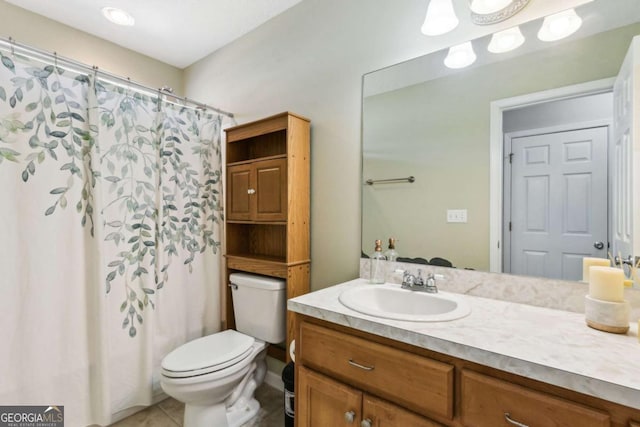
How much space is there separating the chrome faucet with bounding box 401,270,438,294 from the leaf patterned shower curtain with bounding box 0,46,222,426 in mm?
1478

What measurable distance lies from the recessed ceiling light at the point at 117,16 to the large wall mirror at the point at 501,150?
1796mm

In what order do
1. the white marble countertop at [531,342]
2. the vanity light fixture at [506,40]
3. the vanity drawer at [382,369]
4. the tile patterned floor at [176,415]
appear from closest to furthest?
1. the white marble countertop at [531,342]
2. the vanity drawer at [382,369]
3. the vanity light fixture at [506,40]
4. the tile patterned floor at [176,415]

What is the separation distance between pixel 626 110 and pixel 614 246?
0.47m

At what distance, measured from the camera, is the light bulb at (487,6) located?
3.98 feet

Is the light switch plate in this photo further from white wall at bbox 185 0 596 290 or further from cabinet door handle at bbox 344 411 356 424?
cabinet door handle at bbox 344 411 356 424

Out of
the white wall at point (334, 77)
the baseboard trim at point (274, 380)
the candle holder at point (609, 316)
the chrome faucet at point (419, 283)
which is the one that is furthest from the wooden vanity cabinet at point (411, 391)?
the baseboard trim at point (274, 380)

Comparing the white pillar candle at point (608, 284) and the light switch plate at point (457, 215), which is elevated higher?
the light switch plate at point (457, 215)

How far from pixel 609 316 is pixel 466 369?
49cm

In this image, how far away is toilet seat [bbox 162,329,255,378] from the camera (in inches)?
56.8

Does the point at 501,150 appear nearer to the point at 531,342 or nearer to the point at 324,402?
the point at 531,342

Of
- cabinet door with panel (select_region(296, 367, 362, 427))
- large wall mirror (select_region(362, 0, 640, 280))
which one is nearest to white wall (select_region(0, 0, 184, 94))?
large wall mirror (select_region(362, 0, 640, 280))

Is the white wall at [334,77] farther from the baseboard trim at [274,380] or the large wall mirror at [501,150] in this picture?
the baseboard trim at [274,380]

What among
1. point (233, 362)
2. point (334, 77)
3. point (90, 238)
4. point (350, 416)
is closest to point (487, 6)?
point (334, 77)

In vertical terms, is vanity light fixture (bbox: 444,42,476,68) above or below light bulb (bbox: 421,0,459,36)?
below
